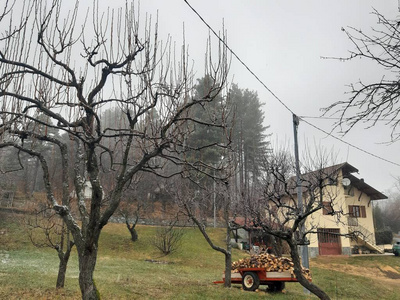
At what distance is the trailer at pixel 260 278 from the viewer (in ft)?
39.3

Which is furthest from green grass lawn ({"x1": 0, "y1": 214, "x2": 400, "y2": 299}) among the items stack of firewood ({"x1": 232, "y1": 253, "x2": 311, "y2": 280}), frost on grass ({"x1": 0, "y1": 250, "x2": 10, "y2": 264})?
stack of firewood ({"x1": 232, "y1": 253, "x2": 311, "y2": 280})

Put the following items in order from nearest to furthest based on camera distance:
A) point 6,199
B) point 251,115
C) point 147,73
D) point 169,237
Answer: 1. point 147,73
2. point 169,237
3. point 6,199
4. point 251,115

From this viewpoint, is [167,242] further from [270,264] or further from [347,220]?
[347,220]

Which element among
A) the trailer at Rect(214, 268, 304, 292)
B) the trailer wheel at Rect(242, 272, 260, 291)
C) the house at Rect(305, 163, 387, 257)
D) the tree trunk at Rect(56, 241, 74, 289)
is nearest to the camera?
the tree trunk at Rect(56, 241, 74, 289)

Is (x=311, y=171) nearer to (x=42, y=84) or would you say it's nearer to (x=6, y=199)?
(x=42, y=84)

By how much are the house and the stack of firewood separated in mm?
15559

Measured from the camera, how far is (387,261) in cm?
2614

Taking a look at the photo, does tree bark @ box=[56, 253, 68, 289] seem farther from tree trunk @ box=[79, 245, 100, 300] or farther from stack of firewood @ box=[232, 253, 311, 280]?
stack of firewood @ box=[232, 253, 311, 280]

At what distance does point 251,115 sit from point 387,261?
24.4 meters

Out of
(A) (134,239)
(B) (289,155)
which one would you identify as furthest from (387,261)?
(A) (134,239)

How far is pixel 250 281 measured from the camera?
12742 mm

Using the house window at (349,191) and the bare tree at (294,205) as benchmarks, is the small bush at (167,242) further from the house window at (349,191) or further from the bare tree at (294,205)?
the house window at (349,191)

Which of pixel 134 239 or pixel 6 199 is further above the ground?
pixel 6 199

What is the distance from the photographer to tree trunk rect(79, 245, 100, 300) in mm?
5961
